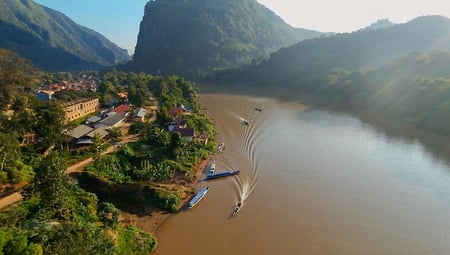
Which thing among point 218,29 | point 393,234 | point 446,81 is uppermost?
point 218,29


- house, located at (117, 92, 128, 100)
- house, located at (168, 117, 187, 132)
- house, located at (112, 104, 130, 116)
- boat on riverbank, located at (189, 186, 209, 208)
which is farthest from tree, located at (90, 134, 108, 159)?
house, located at (117, 92, 128, 100)

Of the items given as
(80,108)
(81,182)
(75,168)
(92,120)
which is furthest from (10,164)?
(80,108)

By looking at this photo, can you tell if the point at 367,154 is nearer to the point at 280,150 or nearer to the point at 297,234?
the point at 280,150

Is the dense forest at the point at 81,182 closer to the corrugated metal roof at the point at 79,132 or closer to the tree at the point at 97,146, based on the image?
the tree at the point at 97,146

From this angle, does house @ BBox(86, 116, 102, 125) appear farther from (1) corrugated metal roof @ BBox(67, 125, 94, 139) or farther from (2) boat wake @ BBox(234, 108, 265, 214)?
(2) boat wake @ BBox(234, 108, 265, 214)

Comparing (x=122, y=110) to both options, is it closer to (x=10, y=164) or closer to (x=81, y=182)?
(x=81, y=182)

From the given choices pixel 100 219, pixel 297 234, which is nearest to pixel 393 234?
pixel 297 234
